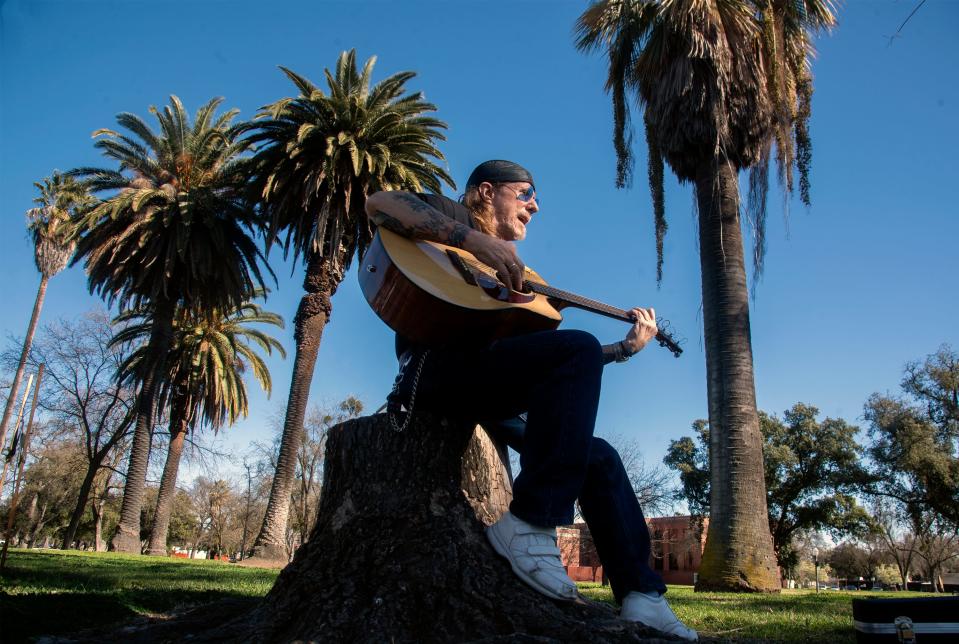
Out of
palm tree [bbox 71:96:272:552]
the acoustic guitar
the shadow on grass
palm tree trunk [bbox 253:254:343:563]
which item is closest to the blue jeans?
A: the acoustic guitar

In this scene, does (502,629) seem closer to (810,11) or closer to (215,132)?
(810,11)

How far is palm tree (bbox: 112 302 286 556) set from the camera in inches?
939

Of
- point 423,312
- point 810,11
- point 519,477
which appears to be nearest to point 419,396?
point 423,312

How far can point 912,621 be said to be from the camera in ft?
6.17

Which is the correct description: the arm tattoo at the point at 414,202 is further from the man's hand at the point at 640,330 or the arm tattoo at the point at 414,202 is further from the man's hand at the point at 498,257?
the man's hand at the point at 640,330

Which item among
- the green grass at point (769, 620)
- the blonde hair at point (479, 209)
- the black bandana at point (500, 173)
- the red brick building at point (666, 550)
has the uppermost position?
the black bandana at point (500, 173)

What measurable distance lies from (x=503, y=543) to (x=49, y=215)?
27845mm

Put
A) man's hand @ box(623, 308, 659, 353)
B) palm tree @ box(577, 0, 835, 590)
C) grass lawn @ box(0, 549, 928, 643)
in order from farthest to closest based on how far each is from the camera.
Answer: palm tree @ box(577, 0, 835, 590) → man's hand @ box(623, 308, 659, 353) → grass lawn @ box(0, 549, 928, 643)

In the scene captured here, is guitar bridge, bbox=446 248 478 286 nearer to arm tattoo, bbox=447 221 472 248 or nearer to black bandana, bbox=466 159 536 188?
arm tattoo, bbox=447 221 472 248

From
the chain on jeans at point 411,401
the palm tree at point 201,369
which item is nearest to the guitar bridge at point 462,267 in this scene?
the chain on jeans at point 411,401

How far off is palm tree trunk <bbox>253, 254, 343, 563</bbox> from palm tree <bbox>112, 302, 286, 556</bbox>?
8980 millimetres

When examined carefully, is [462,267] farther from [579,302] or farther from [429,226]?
[579,302]

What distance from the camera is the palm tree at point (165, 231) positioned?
1816cm

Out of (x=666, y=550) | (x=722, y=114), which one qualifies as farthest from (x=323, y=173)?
(x=666, y=550)
